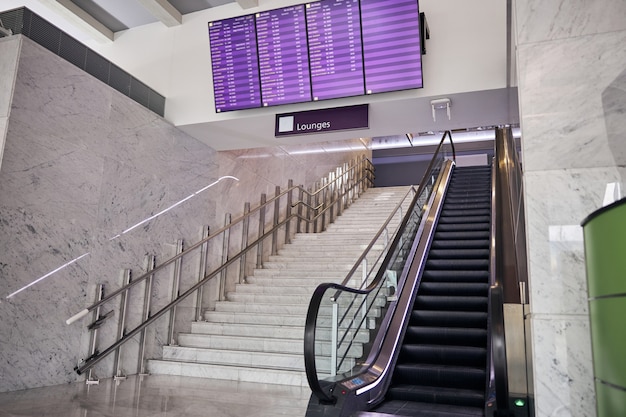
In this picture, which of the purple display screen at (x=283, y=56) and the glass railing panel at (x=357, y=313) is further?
the purple display screen at (x=283, y=56)

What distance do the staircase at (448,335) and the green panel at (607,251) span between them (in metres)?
2.12

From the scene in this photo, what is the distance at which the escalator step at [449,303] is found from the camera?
5.88 meters

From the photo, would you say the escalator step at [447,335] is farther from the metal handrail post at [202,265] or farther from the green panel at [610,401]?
the metal handrail post at [202,265]

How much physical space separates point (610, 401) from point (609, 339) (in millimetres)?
274

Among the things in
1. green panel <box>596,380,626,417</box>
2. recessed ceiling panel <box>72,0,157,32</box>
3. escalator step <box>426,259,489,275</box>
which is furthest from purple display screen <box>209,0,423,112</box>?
green panel <box>596,380,626,417</box>

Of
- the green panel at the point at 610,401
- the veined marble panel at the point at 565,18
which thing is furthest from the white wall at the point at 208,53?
the green panel at the point at 610,401

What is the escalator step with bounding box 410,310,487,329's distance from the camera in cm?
560

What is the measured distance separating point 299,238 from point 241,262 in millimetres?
2222

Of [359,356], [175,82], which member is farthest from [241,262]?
[359,356]

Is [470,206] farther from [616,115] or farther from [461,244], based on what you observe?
[616,115]

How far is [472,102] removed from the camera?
6.28m

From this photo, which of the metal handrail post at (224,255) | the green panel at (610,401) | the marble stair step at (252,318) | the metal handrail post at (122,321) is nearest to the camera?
the green panel at (610,401)

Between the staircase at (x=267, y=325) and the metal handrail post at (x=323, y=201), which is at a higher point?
the metal handrail post at (x=323, y=201)

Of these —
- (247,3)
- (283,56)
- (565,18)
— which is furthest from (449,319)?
(247,3)
